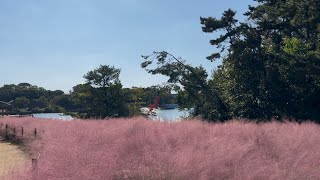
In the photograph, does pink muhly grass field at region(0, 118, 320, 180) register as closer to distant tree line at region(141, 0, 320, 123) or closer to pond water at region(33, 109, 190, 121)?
pond water at region(33, 109, 190, 121)

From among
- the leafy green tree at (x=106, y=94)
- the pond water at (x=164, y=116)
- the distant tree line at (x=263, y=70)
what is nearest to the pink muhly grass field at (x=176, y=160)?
the pond water at (x=164, y=116)

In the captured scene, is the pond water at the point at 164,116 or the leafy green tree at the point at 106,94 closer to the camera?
the pond water at the point at 164,116

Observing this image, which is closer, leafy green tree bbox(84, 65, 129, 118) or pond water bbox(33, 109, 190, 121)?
pond water bbox(33, 109, 190, 121)

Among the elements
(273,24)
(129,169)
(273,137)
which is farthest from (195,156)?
(273,24)

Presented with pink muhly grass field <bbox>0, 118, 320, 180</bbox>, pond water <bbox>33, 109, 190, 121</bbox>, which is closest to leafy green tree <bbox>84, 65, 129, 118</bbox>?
pond water <bbox>33, 109, 190, 121</bbox>

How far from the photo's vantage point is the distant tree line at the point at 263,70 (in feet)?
76.2

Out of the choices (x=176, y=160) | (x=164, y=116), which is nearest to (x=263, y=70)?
(x=164, y=116)

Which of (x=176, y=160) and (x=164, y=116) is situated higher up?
(x=164, y=116)

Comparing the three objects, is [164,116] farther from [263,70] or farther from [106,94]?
[106,94]

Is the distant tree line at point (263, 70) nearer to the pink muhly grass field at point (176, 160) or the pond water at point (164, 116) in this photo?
the pond water at point (164, 116)

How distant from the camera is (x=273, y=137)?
29.7ft

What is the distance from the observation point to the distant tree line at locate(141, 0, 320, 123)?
23.2 m

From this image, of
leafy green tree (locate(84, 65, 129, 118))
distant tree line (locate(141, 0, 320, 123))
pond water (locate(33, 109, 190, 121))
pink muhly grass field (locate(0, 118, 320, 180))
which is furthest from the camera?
leafy green tree (locate(84, 65, 129, 118))

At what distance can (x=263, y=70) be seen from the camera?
2492cm
